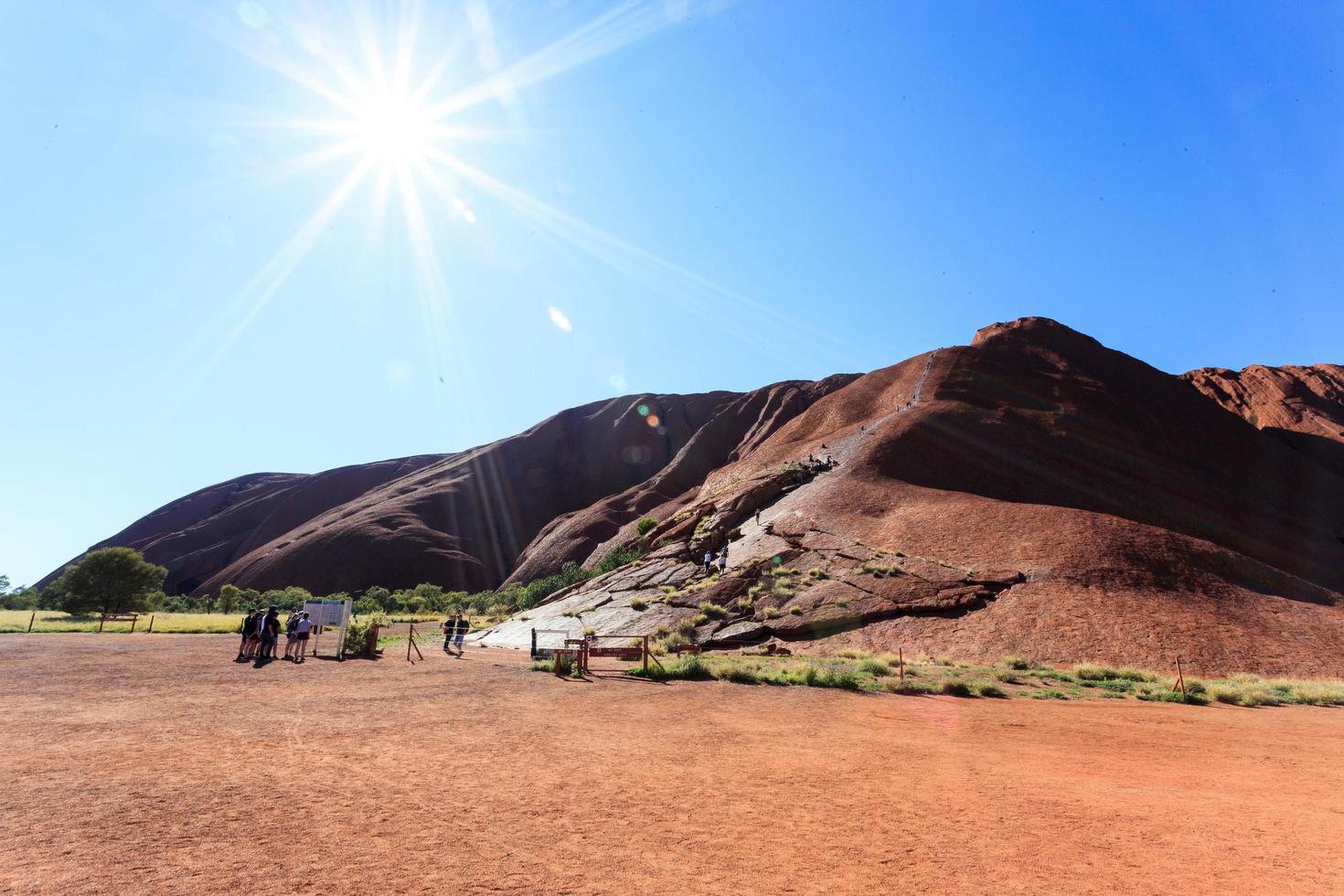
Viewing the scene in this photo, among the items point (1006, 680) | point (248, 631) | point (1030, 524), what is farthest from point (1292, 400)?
point (248, 631)

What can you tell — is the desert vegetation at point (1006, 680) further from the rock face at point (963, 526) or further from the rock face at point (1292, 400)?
the rock face at point (1292, 400)

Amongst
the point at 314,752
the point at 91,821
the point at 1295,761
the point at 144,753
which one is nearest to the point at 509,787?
the point at 314,752

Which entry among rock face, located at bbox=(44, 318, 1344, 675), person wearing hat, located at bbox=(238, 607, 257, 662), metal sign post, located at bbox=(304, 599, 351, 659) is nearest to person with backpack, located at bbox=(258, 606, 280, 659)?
person wearing hat, located at bbox=(238, 607, 257, 662)

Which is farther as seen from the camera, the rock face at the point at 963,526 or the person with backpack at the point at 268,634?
the rock face at the point at 963,526

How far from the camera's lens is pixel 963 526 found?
3588cm

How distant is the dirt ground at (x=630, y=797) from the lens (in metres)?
5.60

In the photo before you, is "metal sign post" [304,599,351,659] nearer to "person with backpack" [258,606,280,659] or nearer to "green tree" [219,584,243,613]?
"person with backpack" [258,606,280,659]

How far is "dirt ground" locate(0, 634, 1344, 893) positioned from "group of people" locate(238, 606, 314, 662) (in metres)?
6.10

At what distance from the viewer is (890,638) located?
26859mm

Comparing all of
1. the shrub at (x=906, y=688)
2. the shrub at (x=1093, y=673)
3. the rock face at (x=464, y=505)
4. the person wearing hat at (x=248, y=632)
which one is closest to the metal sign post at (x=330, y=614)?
the person wearing hat at (x=248, y=632)

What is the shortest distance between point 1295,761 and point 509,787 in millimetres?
13120

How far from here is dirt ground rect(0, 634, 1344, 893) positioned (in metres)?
5.60

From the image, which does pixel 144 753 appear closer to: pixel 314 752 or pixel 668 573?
pixel 314 752

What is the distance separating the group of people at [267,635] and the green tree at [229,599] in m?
57.8
